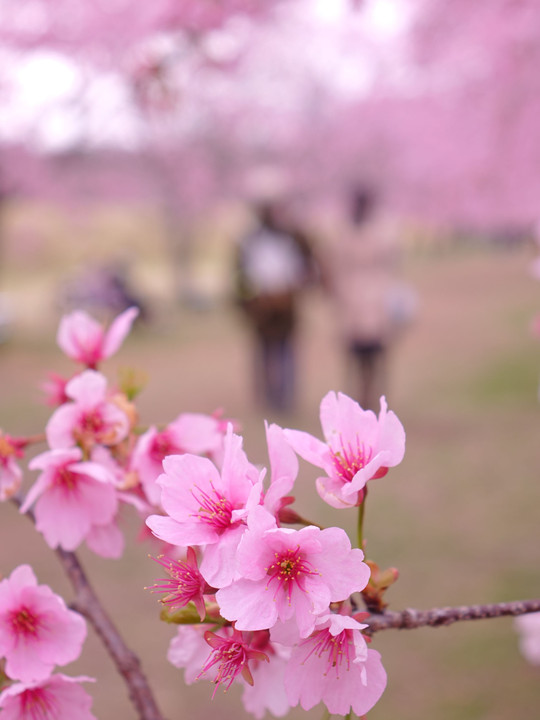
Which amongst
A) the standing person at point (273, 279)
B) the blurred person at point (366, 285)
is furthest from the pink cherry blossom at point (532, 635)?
the standing person at point (273, 279)

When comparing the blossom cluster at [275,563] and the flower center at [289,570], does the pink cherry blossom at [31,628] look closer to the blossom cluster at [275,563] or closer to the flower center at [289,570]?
the blossom cluster at [275,563]

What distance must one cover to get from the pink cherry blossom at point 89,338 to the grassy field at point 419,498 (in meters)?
0.09

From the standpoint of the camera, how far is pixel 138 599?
13.3ft

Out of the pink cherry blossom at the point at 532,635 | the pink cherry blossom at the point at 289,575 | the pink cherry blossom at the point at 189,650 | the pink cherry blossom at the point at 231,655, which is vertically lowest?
the pink cherry blossom at the point at 532,635

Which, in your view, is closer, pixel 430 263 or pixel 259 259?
pixel 259 259

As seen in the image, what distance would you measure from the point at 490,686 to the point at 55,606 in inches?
108

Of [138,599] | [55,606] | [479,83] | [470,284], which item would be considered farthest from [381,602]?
[470,284]

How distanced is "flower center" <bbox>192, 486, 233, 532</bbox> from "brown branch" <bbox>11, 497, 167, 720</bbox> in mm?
306

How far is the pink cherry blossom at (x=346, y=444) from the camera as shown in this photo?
76cm

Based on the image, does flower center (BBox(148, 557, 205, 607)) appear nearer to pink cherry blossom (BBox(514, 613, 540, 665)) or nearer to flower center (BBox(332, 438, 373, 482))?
flower center (BBox(332, 438, 373, 482))

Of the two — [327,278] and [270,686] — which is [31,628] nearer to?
[270,686]

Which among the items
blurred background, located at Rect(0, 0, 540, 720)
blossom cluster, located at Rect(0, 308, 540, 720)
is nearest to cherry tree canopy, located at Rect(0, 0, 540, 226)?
blurred background, located at Rect(0, 0, 540, 720)

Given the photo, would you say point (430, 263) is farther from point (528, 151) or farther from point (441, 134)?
point (528, 151)

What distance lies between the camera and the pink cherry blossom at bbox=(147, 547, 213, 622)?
72 cm
